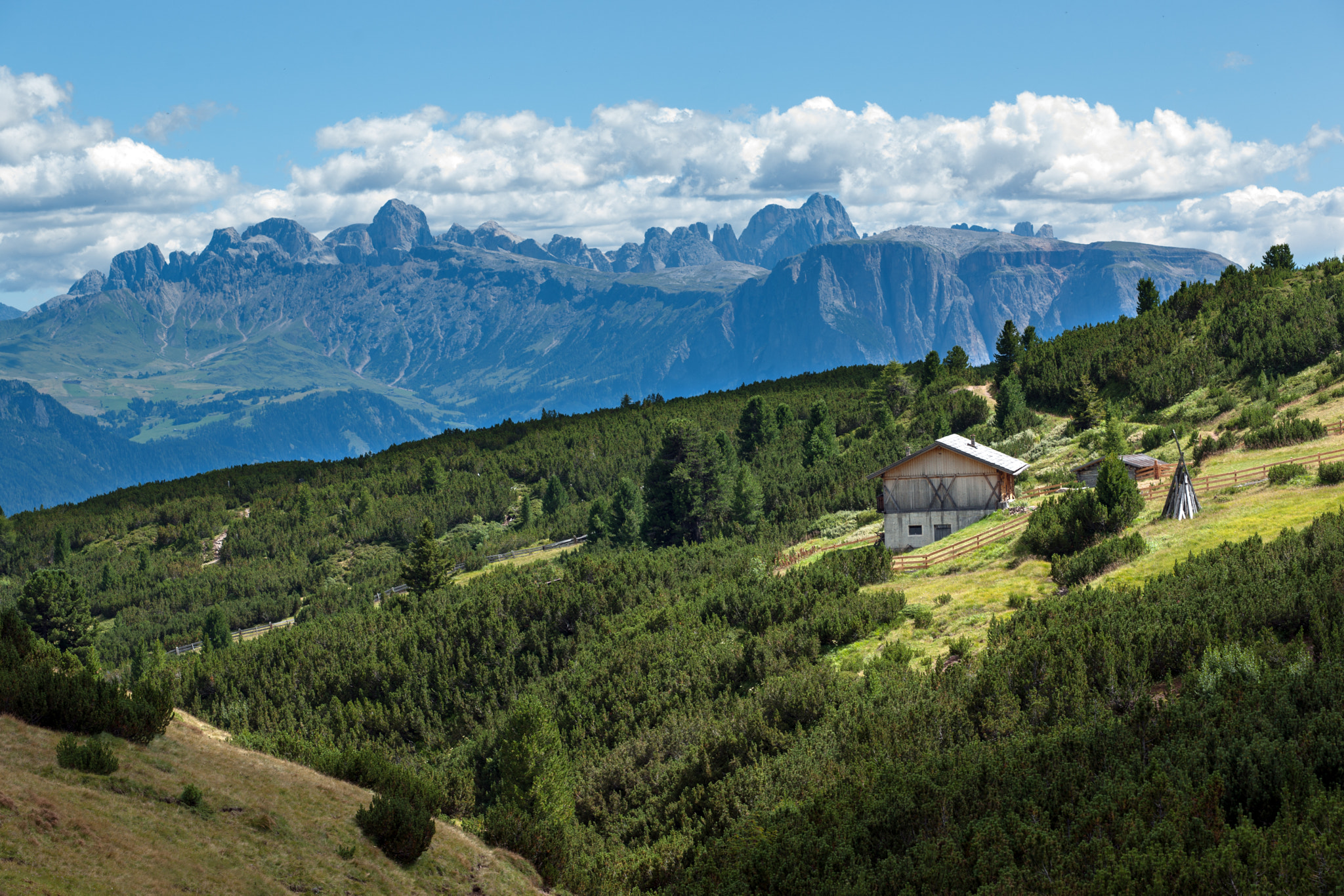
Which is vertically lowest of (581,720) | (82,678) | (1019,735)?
(581,720)

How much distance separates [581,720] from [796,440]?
64.2 meters

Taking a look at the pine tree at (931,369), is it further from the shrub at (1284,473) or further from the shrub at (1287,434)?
the shrub at (1284,473)

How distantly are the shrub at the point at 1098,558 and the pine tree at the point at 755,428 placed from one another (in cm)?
6415

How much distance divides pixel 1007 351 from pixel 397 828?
82448 millimetres

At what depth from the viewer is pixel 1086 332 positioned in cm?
8344

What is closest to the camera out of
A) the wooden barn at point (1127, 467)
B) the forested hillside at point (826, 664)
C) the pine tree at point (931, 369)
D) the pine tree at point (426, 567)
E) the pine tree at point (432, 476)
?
the forested hillside at point (826, 664)

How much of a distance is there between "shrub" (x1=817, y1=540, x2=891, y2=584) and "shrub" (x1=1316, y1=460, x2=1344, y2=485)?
1497cm

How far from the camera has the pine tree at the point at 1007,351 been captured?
283ft

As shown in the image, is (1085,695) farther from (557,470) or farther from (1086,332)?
(557,470)

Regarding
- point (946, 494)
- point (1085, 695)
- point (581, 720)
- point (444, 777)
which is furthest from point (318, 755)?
point (946, 494)

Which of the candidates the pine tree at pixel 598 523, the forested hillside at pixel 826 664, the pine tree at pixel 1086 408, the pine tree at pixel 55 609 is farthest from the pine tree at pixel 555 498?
the pine tree at pixel 1086 408

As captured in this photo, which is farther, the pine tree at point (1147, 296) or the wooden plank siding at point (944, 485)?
the pine tree at point (1147, 296)

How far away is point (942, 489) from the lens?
4869 centimetres

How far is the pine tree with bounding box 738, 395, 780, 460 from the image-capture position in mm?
94381
